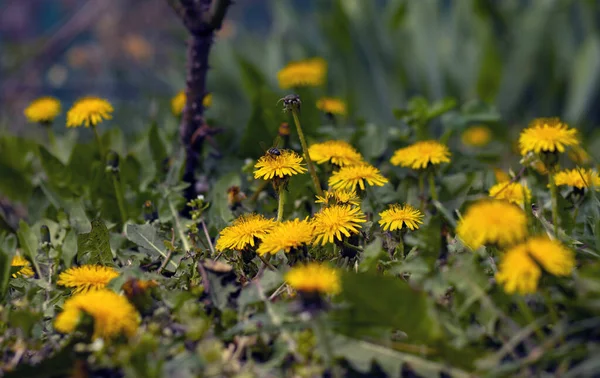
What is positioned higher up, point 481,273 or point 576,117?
point 576,117

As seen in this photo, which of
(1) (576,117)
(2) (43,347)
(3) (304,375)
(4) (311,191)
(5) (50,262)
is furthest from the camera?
(1) (576,117)

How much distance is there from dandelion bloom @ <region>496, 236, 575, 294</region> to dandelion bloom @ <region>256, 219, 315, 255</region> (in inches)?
13.3

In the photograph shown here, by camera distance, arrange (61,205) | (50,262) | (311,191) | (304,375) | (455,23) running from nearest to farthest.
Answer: (304,375), (50,262), (311,191), (61,205), (455,23)

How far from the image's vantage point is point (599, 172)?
4.73ft

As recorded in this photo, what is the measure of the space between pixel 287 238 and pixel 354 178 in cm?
28

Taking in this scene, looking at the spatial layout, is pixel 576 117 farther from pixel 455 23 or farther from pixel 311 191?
pixel 311 191

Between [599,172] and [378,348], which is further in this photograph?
[599,172]

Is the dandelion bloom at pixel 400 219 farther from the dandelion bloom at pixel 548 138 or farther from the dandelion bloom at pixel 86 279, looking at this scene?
the dandelion bloom at pixel 86 279

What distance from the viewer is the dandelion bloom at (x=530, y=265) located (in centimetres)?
91

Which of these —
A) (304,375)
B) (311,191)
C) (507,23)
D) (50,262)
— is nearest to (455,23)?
(507,23)

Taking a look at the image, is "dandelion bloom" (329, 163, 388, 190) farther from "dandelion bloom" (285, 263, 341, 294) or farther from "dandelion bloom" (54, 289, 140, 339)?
"dandelion bloom" (54, 289, 140, 339)

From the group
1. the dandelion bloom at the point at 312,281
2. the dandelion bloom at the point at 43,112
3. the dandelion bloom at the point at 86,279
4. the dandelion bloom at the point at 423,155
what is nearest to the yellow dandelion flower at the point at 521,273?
the dandelion bloom at the point at 312,281

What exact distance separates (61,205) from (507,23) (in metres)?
3.19

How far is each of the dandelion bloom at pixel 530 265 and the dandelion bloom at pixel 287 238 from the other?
339 millimetres
